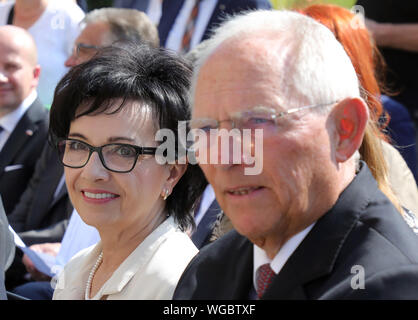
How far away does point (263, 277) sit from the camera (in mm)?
1827

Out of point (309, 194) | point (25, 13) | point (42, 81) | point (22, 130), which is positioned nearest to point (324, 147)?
point (309, 194)

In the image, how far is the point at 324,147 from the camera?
68.8 inches

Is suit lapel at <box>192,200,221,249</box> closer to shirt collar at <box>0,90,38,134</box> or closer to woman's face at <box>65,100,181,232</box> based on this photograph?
woman's face at <box>65,100,181,232</box>

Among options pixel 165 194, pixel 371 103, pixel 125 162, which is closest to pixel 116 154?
pixel 125 162

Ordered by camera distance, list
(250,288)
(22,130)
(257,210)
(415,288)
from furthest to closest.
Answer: (22,130)
(250,288)
(257,210)
(415,288)

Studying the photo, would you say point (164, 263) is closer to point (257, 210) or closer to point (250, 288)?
point (250, 288)

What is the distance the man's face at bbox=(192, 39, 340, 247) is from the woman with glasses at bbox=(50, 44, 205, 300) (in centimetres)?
67

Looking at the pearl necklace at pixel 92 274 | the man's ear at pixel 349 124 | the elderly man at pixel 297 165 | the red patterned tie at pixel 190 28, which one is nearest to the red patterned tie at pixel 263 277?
the elderly man at pixel 297 165

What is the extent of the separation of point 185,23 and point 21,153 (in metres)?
1.41

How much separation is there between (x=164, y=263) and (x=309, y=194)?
2.63ft

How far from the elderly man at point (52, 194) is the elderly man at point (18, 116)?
0.12 meters

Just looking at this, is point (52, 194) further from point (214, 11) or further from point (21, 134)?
point (214, 11)

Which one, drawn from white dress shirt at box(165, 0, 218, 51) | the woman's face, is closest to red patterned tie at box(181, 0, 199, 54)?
white dress shirt at box(165, 0, 218, 51)

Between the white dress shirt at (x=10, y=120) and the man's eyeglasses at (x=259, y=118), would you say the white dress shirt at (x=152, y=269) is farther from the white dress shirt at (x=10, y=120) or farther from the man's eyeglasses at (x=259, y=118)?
the white dress shirt at (x=10, y=120)
